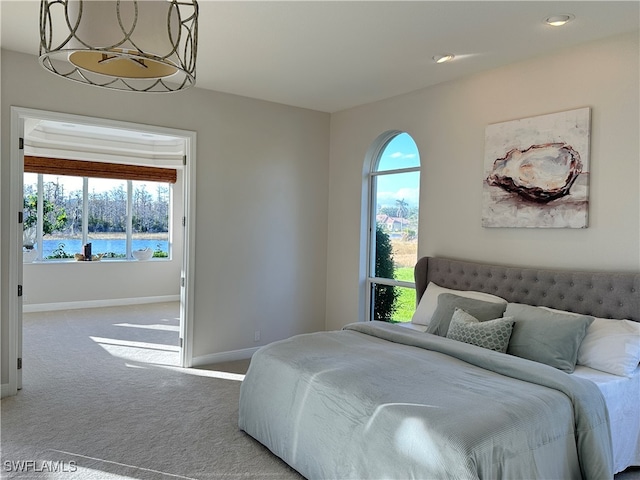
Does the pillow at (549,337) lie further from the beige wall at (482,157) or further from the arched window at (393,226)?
the arched window at (393,226)

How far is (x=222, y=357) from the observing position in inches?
194

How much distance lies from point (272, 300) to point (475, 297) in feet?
7.70

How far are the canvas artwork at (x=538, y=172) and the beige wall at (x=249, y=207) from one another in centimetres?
218

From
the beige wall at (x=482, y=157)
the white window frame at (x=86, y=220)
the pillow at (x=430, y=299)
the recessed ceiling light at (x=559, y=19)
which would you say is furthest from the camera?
the white window frame at (x=86, y=220)

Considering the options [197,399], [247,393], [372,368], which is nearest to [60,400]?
[197,399]

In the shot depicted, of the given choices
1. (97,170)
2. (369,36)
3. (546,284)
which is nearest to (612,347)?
(546,284)

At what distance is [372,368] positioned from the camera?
272 centimetres

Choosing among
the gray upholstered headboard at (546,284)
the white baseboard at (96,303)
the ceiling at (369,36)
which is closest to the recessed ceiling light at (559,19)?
the ceiling at (369,36)

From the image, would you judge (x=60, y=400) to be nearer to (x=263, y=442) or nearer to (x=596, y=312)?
(x=263, y=442)

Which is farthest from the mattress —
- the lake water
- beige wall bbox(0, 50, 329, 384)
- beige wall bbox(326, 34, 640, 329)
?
the lake water

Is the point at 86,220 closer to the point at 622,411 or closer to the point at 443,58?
the point at 443,58

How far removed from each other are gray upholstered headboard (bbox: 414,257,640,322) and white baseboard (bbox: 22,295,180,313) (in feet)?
18.5

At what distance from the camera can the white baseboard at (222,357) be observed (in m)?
4.78

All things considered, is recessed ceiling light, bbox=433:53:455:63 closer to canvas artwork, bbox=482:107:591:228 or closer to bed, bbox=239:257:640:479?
canvas artwork, bbox=482:107:591:228
